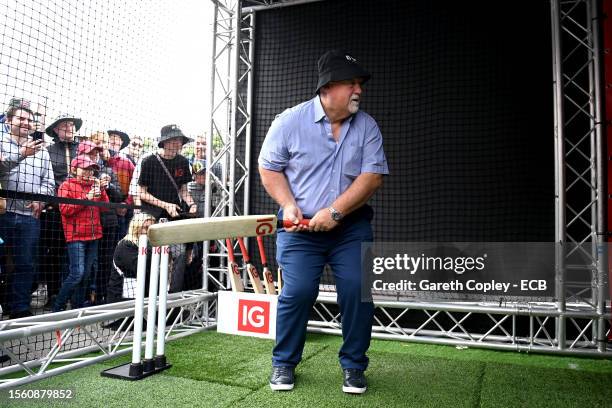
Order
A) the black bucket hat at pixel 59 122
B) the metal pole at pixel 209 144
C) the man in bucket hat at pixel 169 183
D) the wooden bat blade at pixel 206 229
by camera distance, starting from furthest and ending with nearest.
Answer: the metal pole at pixel 209 144 → the man in bucket hat at pixel 169 183 → the black bucket hat at pixel 59 122 → the wooden bat blade at pixel 206 229

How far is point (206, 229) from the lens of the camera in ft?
6.82

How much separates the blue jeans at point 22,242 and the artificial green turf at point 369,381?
3.19 feet

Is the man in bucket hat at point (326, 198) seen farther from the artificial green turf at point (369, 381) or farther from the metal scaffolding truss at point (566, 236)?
the metal scaffolding truss at point (566, 236)

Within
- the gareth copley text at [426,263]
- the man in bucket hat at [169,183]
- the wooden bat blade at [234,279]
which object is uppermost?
the man in bucket hat at [169,183]

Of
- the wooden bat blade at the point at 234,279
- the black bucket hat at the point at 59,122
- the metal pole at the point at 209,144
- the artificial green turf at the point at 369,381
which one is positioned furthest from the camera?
the metal pole at the point at 209,144

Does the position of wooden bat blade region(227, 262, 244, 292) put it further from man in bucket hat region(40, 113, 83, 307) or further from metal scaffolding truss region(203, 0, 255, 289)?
man in bucket hat region(40, 113, 83, 307)

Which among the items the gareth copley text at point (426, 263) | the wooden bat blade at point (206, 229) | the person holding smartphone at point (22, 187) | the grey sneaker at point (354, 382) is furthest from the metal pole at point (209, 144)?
the grey sneaker at point (354, 382)

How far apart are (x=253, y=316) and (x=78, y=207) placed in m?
1.59

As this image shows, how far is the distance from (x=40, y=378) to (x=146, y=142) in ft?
6.06

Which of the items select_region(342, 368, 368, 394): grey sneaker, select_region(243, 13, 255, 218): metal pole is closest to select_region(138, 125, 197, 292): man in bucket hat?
select_region(243, 13, 255, 218): metal pole

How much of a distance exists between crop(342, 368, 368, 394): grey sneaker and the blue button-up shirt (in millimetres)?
798

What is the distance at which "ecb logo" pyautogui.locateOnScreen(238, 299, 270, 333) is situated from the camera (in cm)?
345

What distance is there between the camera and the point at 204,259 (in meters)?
4.13

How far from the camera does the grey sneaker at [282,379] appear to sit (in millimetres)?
2262
